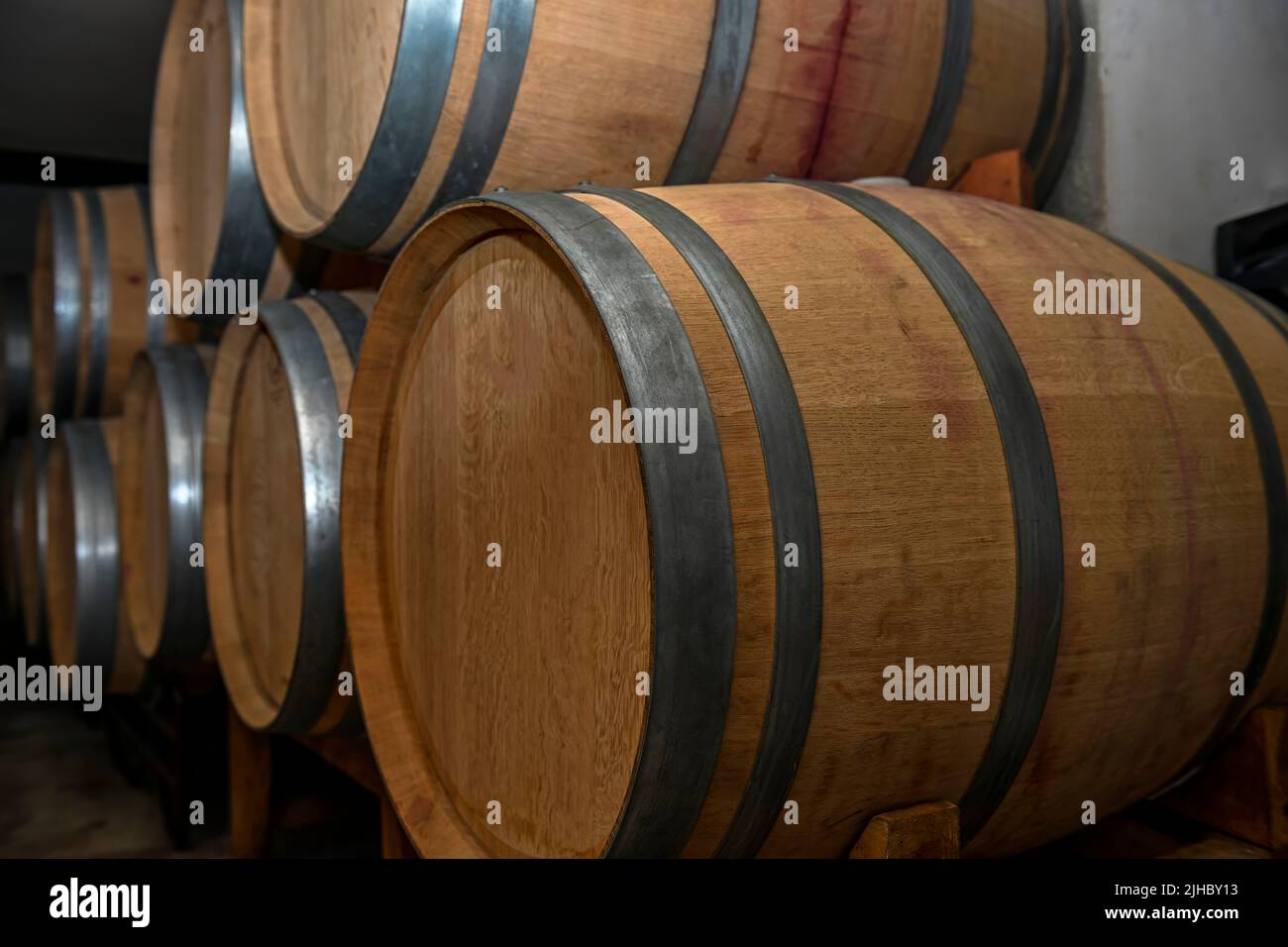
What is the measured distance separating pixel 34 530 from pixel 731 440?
13.3 ft

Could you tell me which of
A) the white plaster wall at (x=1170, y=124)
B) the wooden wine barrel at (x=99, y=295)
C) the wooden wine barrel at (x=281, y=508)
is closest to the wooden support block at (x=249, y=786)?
the wooden wine barrel at (x=281, y=508)

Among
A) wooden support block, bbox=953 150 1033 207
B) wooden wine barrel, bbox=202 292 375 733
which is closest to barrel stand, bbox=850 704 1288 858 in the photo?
wooden support block, bbox=953 150 1033 207

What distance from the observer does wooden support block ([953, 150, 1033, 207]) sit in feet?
6.03

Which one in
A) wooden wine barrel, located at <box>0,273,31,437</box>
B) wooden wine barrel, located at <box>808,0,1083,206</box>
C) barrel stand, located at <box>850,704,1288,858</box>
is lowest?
barrel stand, located at <box>850,704,1288,858</box>

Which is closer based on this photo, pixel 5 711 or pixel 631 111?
pixel 631 111

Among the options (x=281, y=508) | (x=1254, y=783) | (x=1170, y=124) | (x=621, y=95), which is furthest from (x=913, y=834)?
(x=1170, y=124)

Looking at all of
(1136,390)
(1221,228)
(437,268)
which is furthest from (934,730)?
(1221,228)

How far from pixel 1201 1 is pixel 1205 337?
3.89 feet

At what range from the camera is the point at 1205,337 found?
58.6 inches

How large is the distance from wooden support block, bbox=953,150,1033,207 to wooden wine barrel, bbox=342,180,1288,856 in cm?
29

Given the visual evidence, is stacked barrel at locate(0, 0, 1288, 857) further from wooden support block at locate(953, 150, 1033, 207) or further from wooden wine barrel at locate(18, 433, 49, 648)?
wooden wine barrel at locate(18, 433, 49, 648)

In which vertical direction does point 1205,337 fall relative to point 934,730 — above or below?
above

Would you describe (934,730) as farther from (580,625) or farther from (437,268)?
(437,268)

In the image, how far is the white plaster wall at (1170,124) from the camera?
86.7 inches
